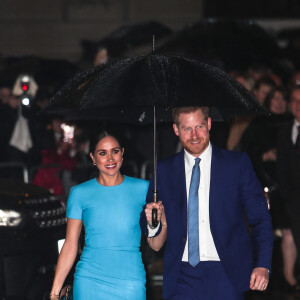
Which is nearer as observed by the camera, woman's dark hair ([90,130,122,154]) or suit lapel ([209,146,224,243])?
suit lapel ([209,146,224,243])

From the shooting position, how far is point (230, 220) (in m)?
5.63

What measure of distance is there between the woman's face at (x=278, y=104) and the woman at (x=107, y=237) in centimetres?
502

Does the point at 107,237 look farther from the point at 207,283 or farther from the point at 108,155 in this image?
the point at 207,283

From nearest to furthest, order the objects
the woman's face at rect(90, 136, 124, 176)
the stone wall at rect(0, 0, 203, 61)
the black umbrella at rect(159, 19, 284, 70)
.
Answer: the woman's face at rect(90, 136, 124, 176) < the black umbrella at rect(159, 19, 284, 70) < the stone wall at rect(0, 0, 203, 61)

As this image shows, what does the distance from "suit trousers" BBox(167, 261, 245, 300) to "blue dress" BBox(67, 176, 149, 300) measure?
51 cm

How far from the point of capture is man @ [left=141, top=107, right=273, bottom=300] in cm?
561

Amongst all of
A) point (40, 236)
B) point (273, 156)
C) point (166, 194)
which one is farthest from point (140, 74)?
point (273, 156)

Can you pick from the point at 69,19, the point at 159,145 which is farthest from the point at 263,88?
the point at 69,19

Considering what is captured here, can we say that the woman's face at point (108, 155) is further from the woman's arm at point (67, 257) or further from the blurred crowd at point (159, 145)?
the blurred crowd at point (159, 145)

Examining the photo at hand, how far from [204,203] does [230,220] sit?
204 mm

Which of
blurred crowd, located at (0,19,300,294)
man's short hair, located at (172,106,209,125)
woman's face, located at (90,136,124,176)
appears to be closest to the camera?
man's short hair, located at (172,106,209,125)

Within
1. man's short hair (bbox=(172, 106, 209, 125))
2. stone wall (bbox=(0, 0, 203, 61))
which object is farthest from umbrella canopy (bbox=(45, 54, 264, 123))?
stone wall (bbox=(0, 0, 203, 61))

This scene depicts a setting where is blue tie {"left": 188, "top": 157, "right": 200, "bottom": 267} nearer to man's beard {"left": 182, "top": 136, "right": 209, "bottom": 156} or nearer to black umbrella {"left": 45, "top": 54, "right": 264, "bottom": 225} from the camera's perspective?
man's beard {"left": 182, "top": 136, "right": 209, "bottom": 156}

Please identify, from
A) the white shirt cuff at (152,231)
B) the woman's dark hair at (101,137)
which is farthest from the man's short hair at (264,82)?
the white shirt cuff at (152,231)
